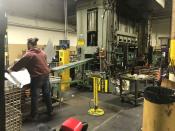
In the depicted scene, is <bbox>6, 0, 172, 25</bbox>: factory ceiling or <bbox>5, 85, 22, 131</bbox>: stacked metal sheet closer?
<bbox>5, 85, 22, 131</bbox>: stacked metal sheet

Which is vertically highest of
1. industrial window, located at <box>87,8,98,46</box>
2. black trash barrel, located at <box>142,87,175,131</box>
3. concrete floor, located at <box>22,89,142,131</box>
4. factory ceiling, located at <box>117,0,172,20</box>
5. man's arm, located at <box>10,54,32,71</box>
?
factory ceiling, located at <box>117,0,172,20</box>

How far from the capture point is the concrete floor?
3149 mm

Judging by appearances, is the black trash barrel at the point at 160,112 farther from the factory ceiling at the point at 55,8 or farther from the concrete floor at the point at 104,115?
the factory ceiling at the point at 55,8

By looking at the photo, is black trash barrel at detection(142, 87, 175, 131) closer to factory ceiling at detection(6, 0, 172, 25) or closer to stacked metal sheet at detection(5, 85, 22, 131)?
stacked metal sheet at detection(5, 85, 22, 131)

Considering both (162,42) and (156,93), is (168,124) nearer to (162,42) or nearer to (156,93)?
(156,93)

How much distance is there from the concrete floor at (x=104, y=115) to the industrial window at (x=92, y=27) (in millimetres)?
2115

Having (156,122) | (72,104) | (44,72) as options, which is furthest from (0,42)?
(72,104)

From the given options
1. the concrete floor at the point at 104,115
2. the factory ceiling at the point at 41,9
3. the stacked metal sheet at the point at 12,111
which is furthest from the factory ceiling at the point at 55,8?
the stacked metal sheet at the point at 12,111

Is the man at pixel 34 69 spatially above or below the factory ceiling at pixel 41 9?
below

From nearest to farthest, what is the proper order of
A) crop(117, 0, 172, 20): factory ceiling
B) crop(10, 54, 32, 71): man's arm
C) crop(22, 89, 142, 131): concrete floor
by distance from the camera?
crop(10, 54, 32, 71): man's arm → crop(22, 89, 142, 131): concrete floor → crop(117, 0, 172, 20): factory ceiling

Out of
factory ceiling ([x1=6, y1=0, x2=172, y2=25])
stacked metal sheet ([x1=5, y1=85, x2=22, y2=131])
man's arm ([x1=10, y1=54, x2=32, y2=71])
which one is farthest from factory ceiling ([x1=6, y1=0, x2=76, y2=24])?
stacked metal sheet ([x1=5, y1=85, x2=22, y2=131])

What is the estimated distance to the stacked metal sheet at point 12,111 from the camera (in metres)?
1.67

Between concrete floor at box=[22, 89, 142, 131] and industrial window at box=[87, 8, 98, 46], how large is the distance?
212 centimetres

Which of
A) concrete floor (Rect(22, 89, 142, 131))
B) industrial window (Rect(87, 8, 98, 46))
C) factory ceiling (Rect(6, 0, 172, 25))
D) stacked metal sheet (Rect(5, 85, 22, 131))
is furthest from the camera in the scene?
factory ceiling (Rect(6, 0, 172, 25))
